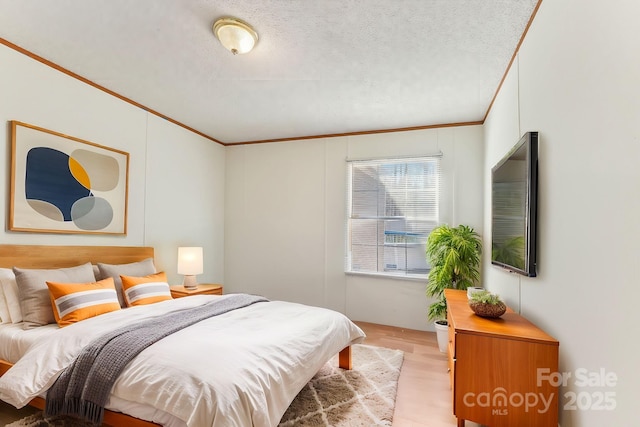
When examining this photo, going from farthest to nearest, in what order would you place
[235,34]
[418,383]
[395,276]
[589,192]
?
[395,276] → [418,383] → [235,34] → [589,192]

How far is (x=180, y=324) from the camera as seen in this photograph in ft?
7.01

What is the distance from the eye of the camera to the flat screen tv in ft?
6.23

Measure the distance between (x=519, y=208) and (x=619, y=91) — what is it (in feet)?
3.55

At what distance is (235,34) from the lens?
216cm

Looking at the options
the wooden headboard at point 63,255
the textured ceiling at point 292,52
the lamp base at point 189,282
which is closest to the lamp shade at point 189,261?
the lamp base at point 189,282

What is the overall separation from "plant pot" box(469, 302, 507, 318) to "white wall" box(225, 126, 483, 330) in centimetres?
201

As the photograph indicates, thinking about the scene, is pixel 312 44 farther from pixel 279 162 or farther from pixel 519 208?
pixel 279 162

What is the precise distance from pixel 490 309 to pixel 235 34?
8.29 ft

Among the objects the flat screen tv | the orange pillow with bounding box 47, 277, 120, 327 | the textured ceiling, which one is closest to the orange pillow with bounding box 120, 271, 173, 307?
the orange pillow with bounding box 47, 277, 120, 327

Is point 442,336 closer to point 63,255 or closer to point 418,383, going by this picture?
point 418,383

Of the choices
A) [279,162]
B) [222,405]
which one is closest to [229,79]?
[279,162]

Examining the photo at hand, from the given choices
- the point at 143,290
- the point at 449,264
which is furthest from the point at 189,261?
the point at 449,264

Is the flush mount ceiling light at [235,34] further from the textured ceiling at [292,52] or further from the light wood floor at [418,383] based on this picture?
the light wood floor at [418,383]

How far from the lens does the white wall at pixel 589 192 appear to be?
1.10m
